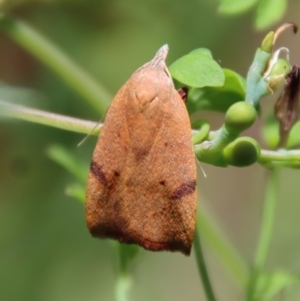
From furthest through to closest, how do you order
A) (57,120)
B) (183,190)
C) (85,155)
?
(85,155), (183,190), (57,120)

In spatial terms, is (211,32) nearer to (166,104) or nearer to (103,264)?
(103,264)

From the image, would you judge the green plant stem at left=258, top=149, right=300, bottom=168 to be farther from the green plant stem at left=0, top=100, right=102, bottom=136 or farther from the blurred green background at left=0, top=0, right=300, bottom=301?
the blurred green background at left=0, top=0, right=300, bottom=301

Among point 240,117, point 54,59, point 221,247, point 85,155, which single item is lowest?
point 85,155

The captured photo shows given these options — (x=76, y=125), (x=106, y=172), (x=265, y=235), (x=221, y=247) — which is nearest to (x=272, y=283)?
(x=265, y=235)

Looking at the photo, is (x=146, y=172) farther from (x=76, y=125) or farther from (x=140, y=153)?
(x=76, y=125)

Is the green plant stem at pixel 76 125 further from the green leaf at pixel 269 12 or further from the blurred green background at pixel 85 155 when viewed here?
the blurred green background at pixel 85 155

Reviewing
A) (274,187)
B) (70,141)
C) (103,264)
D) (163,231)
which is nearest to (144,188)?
(163,231)
